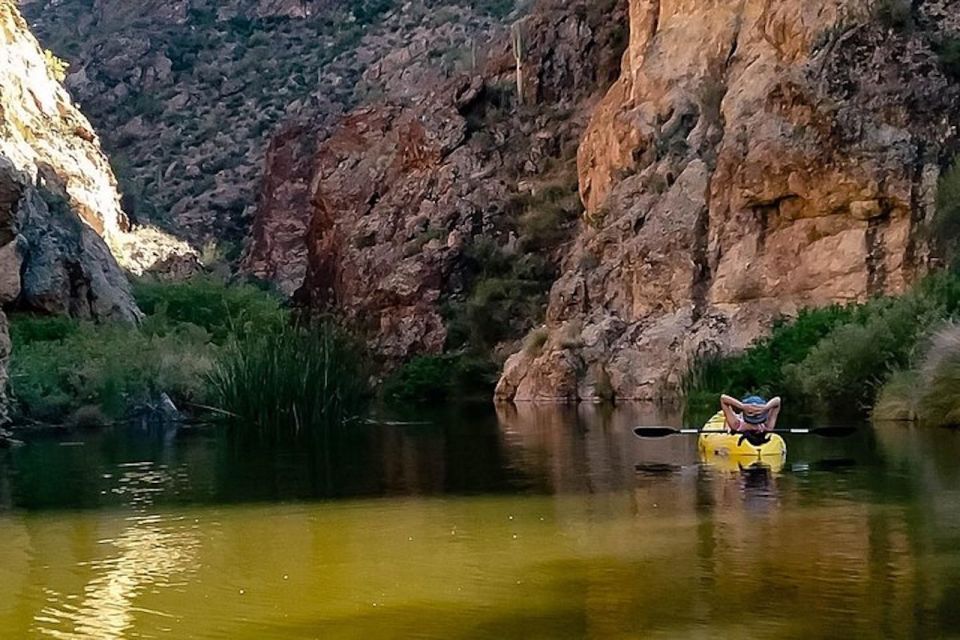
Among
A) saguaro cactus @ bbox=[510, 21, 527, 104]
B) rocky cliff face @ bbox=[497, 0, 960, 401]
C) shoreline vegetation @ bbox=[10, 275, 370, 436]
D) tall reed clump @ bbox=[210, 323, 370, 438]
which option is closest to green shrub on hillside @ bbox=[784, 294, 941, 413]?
rocky cliff face @ bbox=[497, 0, 960, 401]

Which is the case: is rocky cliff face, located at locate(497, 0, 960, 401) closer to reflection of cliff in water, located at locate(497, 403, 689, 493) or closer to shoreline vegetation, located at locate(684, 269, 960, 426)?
shoreline vegetation, located at locate(684, 269, 960, 426)

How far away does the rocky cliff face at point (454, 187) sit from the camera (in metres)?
58.6

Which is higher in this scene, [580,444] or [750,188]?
[750,188]

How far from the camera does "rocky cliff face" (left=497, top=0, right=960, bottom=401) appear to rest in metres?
35.6

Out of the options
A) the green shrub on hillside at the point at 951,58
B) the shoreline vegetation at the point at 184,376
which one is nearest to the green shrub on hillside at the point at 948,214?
the green shrub on hillside at the point at 951,58

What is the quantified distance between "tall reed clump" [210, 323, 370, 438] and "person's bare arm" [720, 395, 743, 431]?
9972 mm

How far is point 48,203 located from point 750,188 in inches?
816

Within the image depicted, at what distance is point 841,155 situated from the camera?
35.9m

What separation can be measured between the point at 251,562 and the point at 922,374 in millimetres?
15047

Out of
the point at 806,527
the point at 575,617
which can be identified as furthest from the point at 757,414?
the point at 575,617

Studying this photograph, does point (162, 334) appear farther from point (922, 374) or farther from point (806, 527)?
point (806, 527)

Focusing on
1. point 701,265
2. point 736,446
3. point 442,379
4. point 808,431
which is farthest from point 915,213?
point 442,379

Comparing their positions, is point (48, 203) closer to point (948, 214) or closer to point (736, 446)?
point (948, 214)

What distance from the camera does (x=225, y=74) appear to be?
83250 mm
